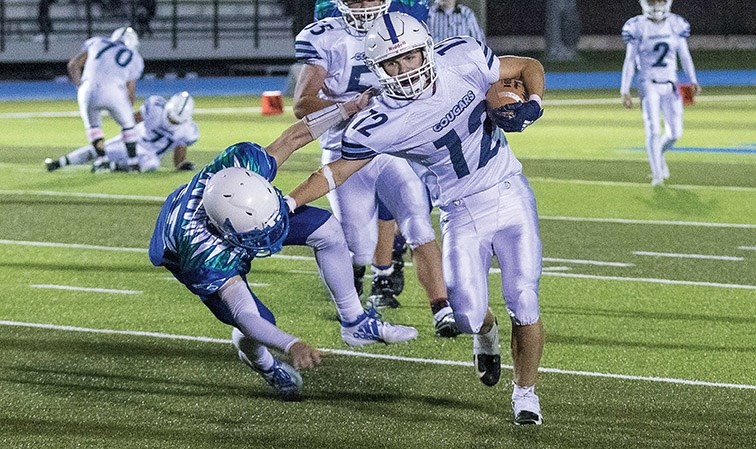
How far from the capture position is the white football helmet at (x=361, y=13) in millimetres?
6820

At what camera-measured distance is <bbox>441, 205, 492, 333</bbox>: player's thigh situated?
17.8ft

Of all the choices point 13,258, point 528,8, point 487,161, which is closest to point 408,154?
point 487,161

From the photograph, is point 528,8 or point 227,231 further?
point 528,8

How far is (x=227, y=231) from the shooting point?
202 inches

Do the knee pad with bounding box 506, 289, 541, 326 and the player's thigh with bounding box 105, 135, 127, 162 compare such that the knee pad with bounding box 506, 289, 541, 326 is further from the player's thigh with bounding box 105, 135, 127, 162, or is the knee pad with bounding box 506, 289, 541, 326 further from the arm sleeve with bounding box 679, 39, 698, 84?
the player's thigh with bounding box 105, 135, 127, 162

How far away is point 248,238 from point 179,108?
8.34 meters

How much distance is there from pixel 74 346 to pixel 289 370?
A: 1.40 m

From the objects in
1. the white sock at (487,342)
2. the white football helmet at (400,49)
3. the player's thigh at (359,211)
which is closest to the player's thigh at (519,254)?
the white sock at (487,342)

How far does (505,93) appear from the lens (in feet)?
18.0

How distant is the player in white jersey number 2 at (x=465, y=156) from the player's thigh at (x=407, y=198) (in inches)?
50.8

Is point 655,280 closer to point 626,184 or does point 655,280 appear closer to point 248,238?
point 248,238

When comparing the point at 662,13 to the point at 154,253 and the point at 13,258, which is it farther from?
the point at 154,253

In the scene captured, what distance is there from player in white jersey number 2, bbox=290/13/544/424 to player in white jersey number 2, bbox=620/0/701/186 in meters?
6.71

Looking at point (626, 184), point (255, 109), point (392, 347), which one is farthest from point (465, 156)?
point (255, 109)
